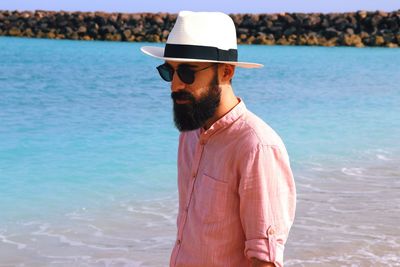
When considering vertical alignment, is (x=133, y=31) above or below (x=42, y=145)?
below

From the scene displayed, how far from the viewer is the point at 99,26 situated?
64938 mm

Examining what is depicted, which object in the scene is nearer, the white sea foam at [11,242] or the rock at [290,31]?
the white sea foam at [11,242]

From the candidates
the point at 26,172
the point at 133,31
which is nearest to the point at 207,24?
the point at 26,172

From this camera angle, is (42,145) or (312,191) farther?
(42,145)

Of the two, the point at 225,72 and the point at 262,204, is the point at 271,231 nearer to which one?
the point at 262,204

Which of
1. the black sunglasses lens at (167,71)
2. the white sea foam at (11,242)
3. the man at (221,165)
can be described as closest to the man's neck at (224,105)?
the man at (221,165)

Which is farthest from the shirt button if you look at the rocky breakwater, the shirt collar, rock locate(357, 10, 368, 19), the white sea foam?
rock locate(357, 10, 368, 19)

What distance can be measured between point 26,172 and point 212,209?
7125 millimetres

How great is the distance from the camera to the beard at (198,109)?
6.98 feet

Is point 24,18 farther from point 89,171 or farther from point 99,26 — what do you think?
point 89,171

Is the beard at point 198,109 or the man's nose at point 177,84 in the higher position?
the man's nose at point 177,84

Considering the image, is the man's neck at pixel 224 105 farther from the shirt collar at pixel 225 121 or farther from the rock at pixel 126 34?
the rock at pixel 126 34

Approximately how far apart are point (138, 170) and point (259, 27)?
51382 millimetres

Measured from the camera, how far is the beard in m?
2.13
